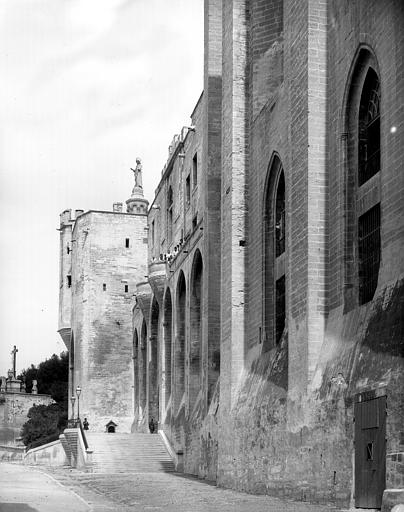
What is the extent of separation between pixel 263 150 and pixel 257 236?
2028mm

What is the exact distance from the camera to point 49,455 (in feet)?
160

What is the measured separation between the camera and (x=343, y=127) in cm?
1888

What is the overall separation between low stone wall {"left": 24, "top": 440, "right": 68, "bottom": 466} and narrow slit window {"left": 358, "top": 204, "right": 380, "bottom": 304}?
102 ft

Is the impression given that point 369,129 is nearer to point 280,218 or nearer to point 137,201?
point 280,218

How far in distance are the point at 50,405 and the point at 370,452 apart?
65.3 m

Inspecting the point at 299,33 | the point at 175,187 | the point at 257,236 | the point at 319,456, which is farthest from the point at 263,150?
the point at 175,187

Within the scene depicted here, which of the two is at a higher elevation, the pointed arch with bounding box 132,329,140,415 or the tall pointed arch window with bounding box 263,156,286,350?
the tall pointed arch window with bounding box 263,156,286,350

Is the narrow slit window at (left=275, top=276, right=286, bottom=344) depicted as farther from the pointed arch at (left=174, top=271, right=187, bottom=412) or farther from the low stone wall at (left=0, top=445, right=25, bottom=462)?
the low stone wall at (left=0, top=445, right=25, bottom=462)

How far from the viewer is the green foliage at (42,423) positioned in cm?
6553

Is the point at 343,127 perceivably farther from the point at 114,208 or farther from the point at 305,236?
the point at 114,208

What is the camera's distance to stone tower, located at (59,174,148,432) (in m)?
57.2

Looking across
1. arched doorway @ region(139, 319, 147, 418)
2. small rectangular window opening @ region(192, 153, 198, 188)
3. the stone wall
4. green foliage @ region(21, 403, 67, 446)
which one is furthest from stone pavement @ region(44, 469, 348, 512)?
the stone wall

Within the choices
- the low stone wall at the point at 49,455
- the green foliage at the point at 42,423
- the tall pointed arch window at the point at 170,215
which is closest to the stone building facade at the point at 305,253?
the tall pointed arch window at the point at 170,215

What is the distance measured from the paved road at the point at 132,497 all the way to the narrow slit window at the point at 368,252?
369 cm
